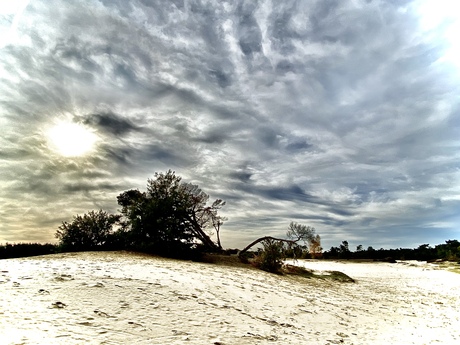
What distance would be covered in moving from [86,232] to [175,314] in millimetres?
18682

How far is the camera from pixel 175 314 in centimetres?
884

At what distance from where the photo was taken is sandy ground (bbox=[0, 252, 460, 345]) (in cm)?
716

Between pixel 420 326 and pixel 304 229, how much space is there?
1889 centimetres

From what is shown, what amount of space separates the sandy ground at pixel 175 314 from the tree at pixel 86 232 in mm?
11804

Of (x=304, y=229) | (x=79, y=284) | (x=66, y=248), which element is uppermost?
(x=304, y=229)

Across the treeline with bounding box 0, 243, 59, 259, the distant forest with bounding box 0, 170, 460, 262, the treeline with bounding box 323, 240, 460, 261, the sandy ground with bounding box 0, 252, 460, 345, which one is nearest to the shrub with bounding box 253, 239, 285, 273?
the distant forest with bounding box 0, 170, 460, 262

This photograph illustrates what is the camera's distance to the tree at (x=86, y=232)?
24106mm

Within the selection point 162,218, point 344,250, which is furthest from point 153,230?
point 344,250

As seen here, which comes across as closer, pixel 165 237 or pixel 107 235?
pixel 165 237

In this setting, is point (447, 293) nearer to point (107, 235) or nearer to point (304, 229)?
point (304, 229)

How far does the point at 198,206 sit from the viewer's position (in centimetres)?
2944

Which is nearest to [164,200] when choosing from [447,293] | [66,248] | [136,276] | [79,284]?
[66,248]

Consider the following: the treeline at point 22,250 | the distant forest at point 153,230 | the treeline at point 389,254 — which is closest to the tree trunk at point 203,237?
the distant forest at point 153,230

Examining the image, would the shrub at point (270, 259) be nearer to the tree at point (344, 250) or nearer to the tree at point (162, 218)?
the tree at point (162, 218)
